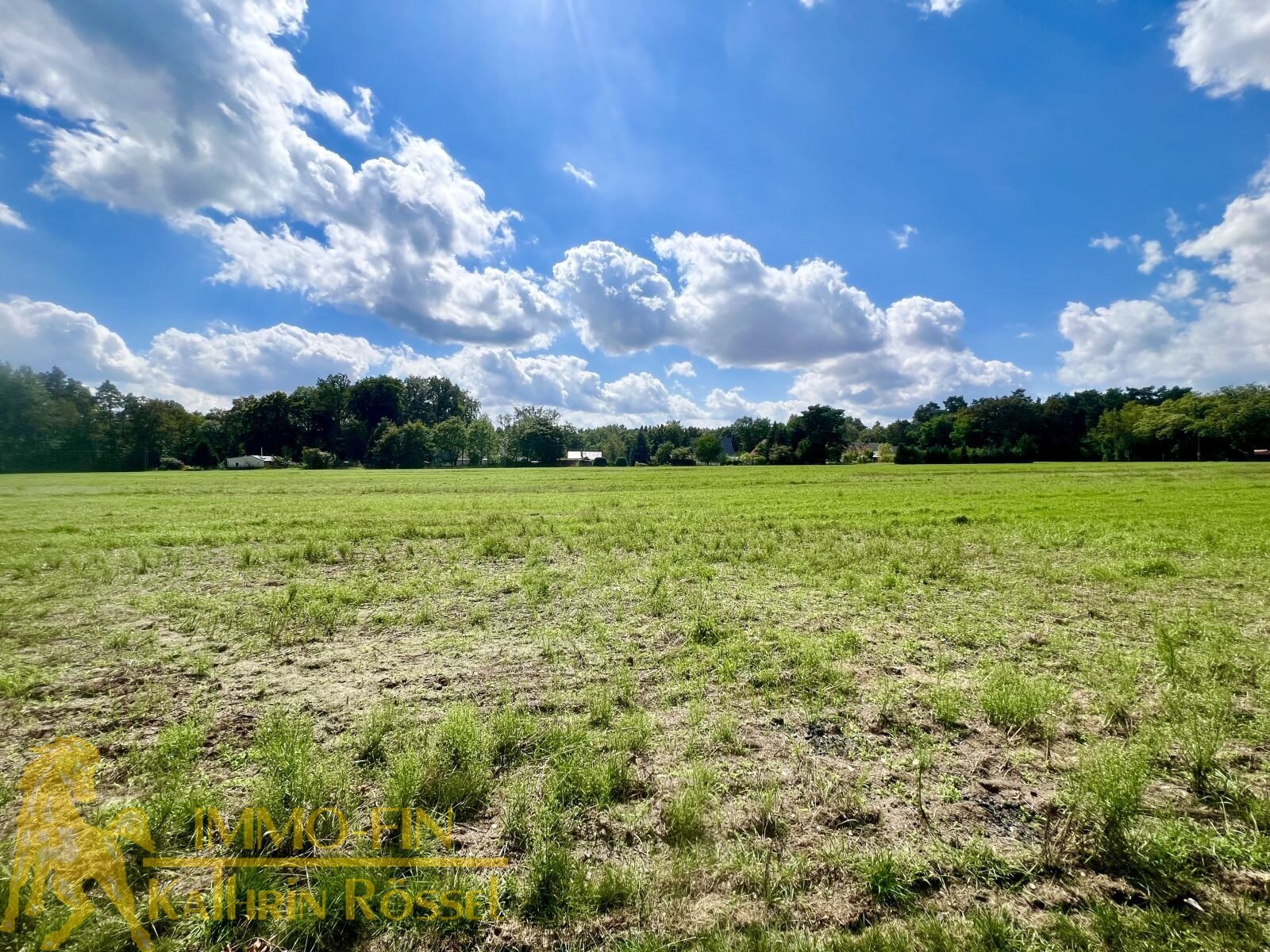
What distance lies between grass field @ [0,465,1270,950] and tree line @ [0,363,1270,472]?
348ft

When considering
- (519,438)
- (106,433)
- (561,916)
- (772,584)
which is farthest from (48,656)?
Answer: (106,433)

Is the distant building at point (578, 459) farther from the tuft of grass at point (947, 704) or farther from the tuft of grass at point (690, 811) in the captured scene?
the tuft of grass at point (690, 811)

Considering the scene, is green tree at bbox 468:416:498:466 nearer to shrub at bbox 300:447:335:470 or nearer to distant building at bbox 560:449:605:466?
distant building at bbox 560:449:605:466

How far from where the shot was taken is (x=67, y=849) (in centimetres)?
328

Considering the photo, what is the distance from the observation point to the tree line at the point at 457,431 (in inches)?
3652

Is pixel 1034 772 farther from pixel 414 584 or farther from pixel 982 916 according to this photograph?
pixel 414 584

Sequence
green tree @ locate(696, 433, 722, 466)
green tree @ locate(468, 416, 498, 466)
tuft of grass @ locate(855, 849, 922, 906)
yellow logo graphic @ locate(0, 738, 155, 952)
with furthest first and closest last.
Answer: green tree @ locate(696, 433, 722, 466)
green tree @ locate(468, 416, 498, 466)
tuft of grass @ locate(855, 849, 922, 906)
yellow logo graphic @ locate(0, 738, 155, 952)

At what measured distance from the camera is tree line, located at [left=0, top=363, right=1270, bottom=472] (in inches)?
3652

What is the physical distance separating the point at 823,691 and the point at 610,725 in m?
2.44

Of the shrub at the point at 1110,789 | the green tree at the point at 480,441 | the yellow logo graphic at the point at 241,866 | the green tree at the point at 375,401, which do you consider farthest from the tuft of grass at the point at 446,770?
the green tree at the point at 375,401

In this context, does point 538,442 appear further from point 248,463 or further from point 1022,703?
point 1022,703

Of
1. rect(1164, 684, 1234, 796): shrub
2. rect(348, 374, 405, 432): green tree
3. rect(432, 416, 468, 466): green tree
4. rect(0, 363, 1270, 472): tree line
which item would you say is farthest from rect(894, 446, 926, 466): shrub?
rect(348, 374, 405, 432): green tree

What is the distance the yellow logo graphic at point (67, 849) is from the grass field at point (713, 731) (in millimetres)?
82

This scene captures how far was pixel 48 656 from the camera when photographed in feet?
21.7
